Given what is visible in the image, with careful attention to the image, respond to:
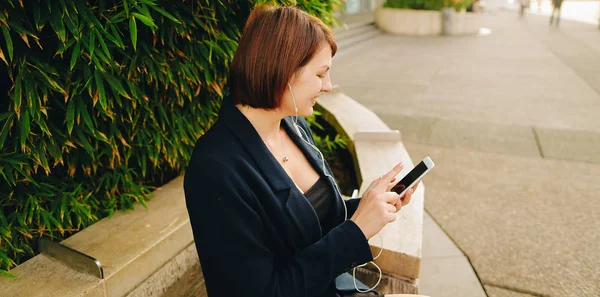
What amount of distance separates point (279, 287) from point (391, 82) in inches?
287

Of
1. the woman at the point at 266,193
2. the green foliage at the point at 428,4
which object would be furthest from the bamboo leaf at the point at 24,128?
the green foliage at the point at 428,4

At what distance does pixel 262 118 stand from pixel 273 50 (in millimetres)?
276

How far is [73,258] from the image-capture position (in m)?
1.90

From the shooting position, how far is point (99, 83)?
192 cm

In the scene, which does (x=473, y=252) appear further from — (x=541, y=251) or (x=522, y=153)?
(x=522, y=153)

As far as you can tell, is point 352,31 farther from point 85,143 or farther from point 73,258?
point 73,258

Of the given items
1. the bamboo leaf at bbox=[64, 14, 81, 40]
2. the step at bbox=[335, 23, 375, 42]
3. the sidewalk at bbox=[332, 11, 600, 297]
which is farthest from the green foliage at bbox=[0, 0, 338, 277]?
the step at bbox=[335, 23, 375, 42]

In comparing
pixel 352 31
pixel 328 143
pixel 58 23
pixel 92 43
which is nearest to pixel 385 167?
pixel 328 143

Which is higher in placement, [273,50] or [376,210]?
[273,50]

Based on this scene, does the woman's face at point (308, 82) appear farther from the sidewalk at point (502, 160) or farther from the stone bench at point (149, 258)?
the sidewalk at point (502, 160)

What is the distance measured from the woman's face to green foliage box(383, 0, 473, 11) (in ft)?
50.6

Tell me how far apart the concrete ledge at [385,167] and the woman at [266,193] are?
2.32 ft

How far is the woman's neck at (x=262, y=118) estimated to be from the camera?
61.5 inches

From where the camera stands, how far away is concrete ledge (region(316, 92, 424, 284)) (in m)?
2.16
